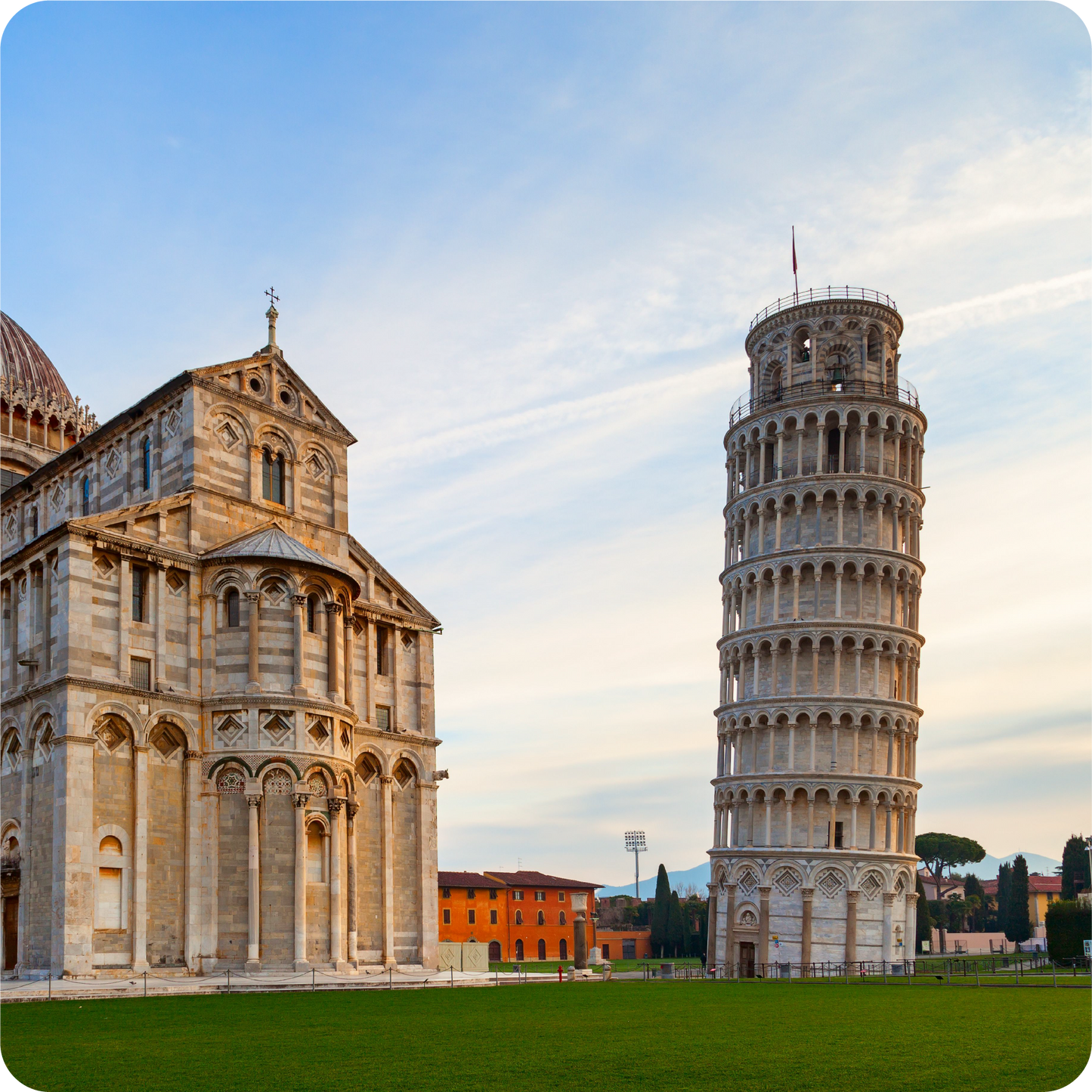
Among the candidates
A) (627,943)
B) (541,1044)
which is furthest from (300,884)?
(627,943)

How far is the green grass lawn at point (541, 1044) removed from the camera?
14258 mm

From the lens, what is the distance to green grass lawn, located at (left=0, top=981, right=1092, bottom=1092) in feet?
46.8

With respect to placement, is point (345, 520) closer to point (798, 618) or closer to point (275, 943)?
point (275, 943)

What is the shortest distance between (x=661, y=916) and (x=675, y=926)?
5.75 ft

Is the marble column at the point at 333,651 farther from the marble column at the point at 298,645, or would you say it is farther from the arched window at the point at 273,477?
the arched window at the point at 273,477

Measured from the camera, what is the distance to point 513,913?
109 meters

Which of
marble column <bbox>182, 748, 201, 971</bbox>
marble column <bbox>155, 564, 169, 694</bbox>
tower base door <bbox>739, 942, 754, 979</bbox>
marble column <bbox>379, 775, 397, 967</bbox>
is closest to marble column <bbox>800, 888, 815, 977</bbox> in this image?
tower base door <bbox>739, 942, 754, 979</bbox>

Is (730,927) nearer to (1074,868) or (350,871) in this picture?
(350,871)

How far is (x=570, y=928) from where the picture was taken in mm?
113875

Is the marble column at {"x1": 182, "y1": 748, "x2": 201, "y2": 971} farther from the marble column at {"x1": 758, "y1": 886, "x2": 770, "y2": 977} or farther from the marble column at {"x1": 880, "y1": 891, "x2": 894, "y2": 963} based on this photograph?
the marble column at {"x1": 880, "y1": 891, "x2": 894, "y2": 963}

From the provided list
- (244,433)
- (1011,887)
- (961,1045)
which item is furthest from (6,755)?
(1011,887)

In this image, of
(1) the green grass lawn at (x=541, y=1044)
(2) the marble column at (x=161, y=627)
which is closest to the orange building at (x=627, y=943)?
(2) the marble column at (x=161, y=627)

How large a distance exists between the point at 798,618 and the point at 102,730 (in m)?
45.9

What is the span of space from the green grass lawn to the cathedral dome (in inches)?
1589
